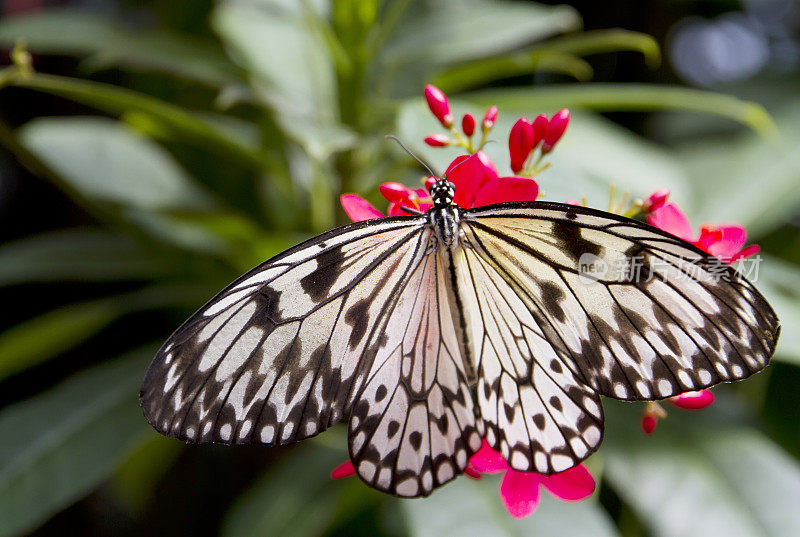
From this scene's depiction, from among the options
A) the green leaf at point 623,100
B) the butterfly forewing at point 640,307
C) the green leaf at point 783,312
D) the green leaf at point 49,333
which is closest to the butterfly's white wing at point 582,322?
the butterfly forewing at point 640,307

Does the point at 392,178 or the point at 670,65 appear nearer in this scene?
the point at 392,178

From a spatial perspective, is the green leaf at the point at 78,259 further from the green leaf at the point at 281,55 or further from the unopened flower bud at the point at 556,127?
the unopened flower bud at the point at 556,127

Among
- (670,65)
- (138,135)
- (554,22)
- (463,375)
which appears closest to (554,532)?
(463,375)

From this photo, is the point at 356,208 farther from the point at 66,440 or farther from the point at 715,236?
the point at 66,440

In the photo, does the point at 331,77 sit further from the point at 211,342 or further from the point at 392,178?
the point at 211,342

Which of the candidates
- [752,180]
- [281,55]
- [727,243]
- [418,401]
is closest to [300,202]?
[281,55]

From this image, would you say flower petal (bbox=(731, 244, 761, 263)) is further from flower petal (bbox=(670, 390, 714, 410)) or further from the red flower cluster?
flower petal (bbox=(670, 390, 714, 410))
